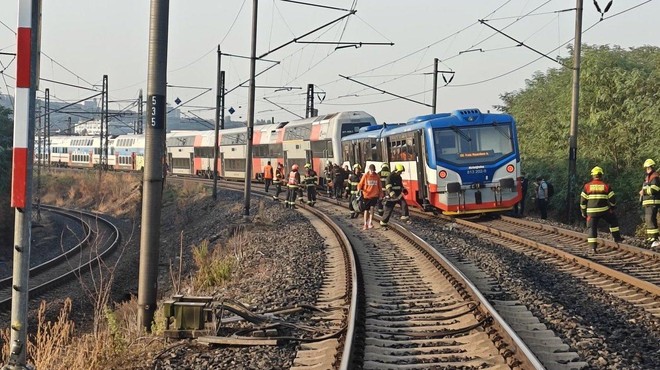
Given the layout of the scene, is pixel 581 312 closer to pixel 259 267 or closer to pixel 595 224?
pixel 595 224

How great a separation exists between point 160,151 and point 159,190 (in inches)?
18.0

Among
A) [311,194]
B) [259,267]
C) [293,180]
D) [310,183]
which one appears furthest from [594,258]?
[311,194]

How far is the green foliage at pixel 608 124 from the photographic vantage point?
27.5 meters

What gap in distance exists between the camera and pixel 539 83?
47312 millimetres

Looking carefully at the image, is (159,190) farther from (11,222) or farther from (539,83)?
(539,83)

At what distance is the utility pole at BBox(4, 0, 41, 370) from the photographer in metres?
5.16

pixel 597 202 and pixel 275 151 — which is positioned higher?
pixel 275 151

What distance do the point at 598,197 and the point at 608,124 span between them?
17.2m

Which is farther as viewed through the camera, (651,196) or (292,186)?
(292,186)

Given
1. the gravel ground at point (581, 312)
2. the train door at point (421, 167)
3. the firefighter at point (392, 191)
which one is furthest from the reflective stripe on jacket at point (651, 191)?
the train door at point (421, 167)

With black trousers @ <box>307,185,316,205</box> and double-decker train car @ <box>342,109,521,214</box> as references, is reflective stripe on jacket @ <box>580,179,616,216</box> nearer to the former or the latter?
double-decker train car @ <box>342,109,521,214</box>

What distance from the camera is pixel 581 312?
9188 millimetres

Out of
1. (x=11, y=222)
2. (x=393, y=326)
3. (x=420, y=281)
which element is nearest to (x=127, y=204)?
(x=11, y=222)

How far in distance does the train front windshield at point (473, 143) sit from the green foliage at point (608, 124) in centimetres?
616
